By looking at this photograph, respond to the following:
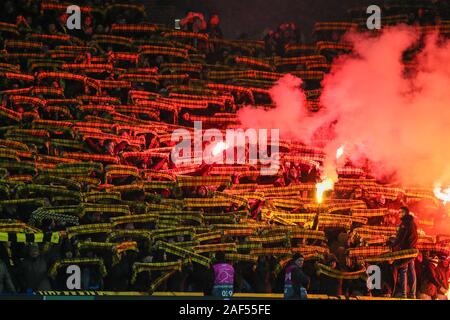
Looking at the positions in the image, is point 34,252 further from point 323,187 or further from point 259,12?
point 259,12

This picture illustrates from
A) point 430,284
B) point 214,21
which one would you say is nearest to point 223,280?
point 430,284

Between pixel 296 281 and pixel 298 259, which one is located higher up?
pixel 298 259

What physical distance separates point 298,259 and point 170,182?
→ 2506 millimetres

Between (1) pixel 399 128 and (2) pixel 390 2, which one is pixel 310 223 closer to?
(1) pixel 399 128

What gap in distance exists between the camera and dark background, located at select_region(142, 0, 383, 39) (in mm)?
18031

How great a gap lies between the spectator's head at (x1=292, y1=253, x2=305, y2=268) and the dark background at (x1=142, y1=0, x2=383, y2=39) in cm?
571

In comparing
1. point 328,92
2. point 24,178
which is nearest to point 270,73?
point 328,92

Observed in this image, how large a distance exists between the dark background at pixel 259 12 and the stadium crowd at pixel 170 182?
430mm

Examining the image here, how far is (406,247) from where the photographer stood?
1408 cm

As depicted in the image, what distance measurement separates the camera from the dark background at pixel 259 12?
18031 mm

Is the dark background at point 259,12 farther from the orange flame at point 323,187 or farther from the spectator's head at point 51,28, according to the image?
the orange flame at point 323,187

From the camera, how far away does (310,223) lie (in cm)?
1449

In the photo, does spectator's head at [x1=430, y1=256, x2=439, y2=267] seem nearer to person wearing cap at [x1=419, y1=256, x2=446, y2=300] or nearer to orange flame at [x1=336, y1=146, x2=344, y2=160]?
person wearing cap at [x1=419, y1=256, x2=446, y2=300]

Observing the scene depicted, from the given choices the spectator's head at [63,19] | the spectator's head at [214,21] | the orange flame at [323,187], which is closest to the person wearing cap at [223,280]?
the orange flame at [323,187]
